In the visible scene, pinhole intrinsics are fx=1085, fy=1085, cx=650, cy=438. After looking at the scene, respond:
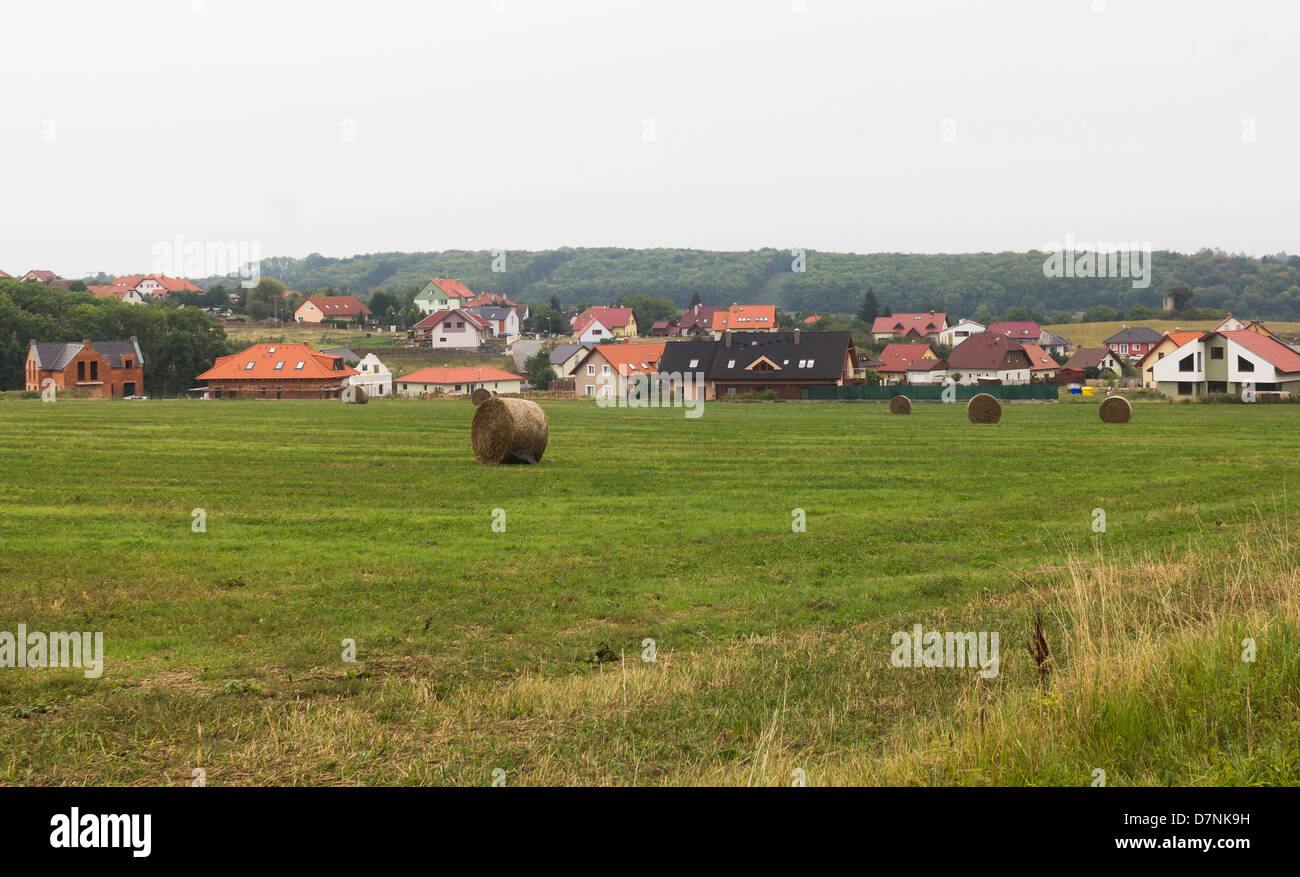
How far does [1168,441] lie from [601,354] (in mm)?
82127

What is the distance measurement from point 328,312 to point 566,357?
7034cm

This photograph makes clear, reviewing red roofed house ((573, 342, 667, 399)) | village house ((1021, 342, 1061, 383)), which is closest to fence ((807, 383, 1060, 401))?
red roofed house ((573, 342, 667, 399))

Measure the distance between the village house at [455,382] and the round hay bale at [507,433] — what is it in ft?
290

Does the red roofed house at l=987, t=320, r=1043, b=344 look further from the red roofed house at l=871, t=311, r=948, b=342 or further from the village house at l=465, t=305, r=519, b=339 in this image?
the village house at l=465, t=305, r=519, b=339

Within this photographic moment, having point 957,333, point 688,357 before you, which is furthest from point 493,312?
point 688,357

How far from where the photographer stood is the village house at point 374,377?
122137mm

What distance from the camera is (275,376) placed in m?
107

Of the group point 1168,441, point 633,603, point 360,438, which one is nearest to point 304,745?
point 633,603

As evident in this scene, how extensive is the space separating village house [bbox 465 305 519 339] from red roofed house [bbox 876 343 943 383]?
70.7 meters

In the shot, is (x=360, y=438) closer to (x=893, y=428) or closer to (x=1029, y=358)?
(x=893, y=428)

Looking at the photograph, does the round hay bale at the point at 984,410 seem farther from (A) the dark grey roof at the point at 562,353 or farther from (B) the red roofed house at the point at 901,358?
(A) the dark grey roof at the point at 562,353

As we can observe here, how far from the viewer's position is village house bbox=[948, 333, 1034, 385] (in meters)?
124
